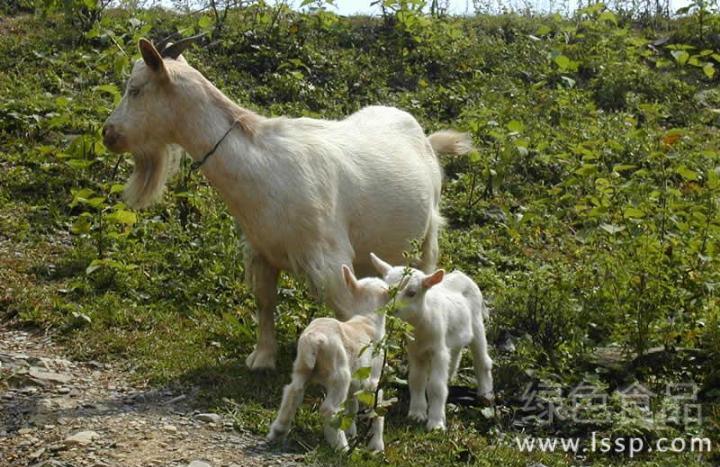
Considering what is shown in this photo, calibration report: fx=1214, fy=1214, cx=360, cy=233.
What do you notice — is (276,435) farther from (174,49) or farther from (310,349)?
(174,49)

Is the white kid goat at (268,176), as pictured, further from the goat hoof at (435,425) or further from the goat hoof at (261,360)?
the goat hoof at (435,425)

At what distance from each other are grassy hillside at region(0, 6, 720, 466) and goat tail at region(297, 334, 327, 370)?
44 cm

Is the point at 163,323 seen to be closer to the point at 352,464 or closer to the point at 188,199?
the point at 188,199

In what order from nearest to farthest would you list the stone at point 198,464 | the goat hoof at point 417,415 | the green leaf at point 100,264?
1. the stone at point 198,464
2. the goat hoof at point 417,415
3. the green leaf at point 100,264

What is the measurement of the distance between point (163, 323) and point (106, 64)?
406 cm

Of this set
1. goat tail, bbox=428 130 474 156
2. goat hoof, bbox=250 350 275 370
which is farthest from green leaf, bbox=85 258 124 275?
goat tail, bbox=428 130 474 156

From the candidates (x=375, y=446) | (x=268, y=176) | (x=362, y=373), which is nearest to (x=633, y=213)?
(x=268, y=176)

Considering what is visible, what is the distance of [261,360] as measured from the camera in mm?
7566

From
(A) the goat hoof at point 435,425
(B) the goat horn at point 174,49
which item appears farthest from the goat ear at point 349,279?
(B) the goat horn at point 174,49

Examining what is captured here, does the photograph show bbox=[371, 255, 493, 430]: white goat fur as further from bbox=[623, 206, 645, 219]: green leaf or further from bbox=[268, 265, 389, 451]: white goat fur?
bbox=[623, 206, 645, 219]: green leaf

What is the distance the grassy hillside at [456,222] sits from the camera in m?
7.32

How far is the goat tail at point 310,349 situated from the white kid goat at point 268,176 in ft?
3.99

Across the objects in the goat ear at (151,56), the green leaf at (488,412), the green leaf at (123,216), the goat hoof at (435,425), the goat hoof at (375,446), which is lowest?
the green leaf at (488,412)

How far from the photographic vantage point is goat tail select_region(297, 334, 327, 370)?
5844 millimetres
